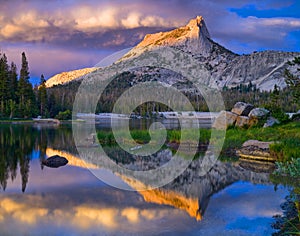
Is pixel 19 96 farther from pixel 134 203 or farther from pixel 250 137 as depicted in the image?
pixel 134 203

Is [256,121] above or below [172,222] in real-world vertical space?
above

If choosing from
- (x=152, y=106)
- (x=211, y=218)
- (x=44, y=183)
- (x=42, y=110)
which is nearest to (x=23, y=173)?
(x=44, y=183)

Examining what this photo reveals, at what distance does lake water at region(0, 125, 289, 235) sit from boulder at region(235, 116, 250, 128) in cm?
1254

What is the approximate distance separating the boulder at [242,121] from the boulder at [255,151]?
290 inches

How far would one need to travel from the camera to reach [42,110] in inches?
3469

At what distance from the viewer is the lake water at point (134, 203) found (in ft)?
33.4

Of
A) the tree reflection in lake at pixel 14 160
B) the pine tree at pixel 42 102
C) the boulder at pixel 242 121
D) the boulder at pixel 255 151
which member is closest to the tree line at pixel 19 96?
the pine tree at pixel 42 102

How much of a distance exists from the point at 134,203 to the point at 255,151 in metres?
12.7

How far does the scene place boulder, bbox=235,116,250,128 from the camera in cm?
3237

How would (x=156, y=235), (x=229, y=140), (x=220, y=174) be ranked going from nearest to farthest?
(x=156, y=235) < (x=220, y=174) < (x=229, y=140)

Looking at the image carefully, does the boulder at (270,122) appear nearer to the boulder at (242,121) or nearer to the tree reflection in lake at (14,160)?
the boulder at (242,121)

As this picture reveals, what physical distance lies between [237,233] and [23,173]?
12818 millimetres

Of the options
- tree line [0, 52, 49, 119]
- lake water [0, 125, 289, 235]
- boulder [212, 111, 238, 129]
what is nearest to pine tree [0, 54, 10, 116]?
tree line [0, 52, 49, 119]

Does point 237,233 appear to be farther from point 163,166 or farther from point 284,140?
point 284,140
